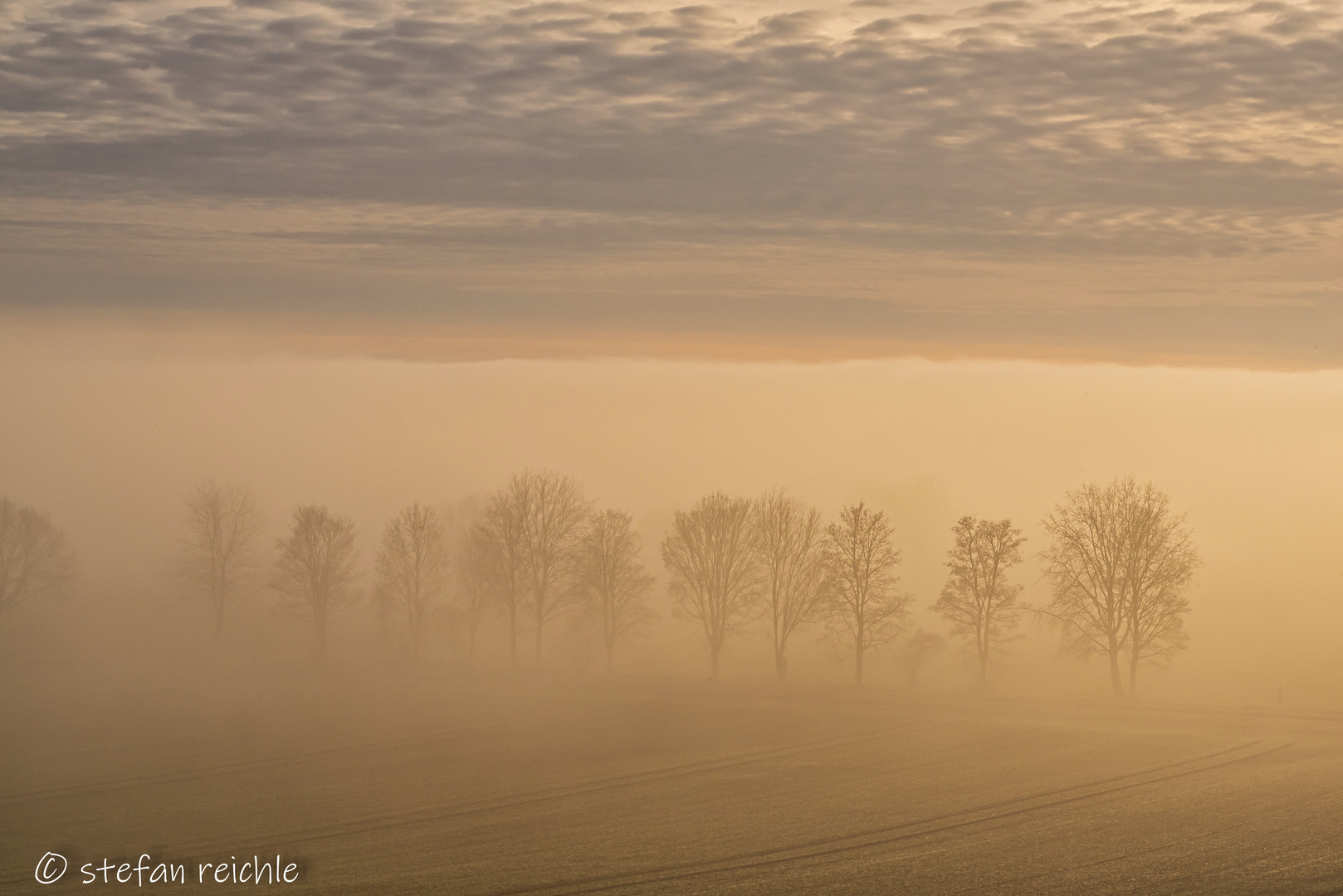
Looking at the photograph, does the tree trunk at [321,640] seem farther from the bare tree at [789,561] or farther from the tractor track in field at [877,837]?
the tractor track in field at [877,837]

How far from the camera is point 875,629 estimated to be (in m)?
66.5

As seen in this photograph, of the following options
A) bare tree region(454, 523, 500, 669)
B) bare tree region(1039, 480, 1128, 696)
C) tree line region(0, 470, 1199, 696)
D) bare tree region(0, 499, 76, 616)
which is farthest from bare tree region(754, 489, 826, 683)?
bare tree region(0, 499, 76, 616)

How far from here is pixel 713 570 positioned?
7588cm

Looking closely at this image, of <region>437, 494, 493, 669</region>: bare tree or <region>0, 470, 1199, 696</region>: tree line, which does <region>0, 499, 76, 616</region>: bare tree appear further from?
<region>437, 494, 493, 669</region>: bare tree

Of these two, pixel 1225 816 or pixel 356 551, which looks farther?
pixel 356 551

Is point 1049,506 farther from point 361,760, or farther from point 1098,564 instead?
point 361,760

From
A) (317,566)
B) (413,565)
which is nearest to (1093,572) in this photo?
(413,565)

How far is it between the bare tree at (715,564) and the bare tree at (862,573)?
7546 mm

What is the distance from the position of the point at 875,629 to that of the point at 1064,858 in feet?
136

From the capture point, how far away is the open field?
24.3m

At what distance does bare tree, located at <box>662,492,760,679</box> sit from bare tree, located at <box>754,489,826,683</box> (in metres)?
0.88

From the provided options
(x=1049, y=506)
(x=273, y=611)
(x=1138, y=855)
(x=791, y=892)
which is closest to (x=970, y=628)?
(x=1138, y=855)

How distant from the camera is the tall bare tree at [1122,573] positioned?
5825 centimetres

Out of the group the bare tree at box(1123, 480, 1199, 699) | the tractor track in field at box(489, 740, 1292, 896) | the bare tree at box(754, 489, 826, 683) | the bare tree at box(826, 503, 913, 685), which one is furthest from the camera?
the bare tree at box(754, 489, 826, 683)
